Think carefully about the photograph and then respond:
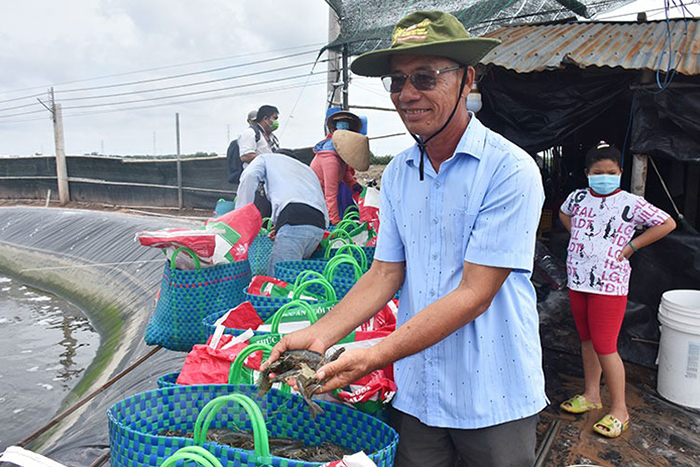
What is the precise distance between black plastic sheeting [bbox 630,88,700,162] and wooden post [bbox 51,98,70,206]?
18948mm

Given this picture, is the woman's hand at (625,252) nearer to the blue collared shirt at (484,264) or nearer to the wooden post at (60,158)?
the blue collared shirt at (484,264)

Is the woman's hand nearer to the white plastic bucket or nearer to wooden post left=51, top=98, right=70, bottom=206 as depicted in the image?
the white plastic bucket

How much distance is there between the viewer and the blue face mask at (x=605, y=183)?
3.46 meters

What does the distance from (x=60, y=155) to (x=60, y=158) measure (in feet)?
0.37

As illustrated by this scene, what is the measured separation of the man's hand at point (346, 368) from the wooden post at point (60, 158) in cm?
2022

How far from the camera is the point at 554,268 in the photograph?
5.49 meters

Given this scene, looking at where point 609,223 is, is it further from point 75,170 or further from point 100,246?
point 75,170

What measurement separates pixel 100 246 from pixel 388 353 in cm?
1195

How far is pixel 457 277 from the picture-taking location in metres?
1.56

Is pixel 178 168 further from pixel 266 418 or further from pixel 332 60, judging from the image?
pixel 266 418

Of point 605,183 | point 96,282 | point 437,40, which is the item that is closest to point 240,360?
point 437,40

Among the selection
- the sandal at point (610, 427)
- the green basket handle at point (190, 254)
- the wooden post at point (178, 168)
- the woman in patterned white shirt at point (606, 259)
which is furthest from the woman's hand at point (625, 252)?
the wooden post at point (178, 168)

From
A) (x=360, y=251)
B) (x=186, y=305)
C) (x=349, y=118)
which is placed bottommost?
(x=186, y=305)

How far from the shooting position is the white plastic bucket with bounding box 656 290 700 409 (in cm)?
366
